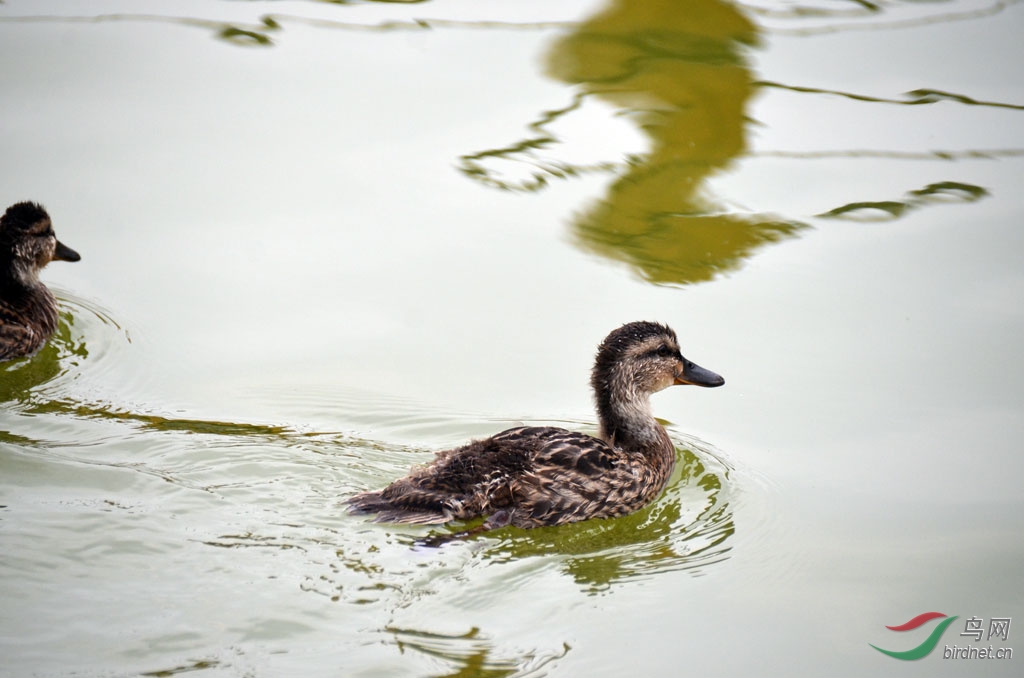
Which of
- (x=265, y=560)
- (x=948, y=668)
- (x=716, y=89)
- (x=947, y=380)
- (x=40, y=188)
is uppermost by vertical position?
(x=716, y=89)

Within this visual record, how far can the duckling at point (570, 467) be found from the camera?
5.81m

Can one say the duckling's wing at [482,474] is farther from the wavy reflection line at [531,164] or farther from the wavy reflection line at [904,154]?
the wavy reflection line at [904,154]

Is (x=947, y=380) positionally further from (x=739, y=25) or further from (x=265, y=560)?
(x=739, y=25)

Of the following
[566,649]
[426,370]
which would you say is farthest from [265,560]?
[426,370]

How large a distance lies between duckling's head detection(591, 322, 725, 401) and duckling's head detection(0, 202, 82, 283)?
380 cm

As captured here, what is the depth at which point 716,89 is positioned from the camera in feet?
32.4

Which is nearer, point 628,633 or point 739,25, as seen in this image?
point 628,633

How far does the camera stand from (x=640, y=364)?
641 cm

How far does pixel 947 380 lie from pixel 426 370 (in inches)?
122

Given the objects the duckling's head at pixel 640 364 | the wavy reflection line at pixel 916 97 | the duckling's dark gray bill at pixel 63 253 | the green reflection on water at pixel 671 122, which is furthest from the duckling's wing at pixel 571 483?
the wavy reflection line at pixel 916 97

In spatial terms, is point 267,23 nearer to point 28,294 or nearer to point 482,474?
point 28,294

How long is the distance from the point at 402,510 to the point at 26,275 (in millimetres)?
3635

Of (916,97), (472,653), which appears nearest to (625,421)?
(472,653)

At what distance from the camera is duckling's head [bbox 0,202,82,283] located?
764 cm
